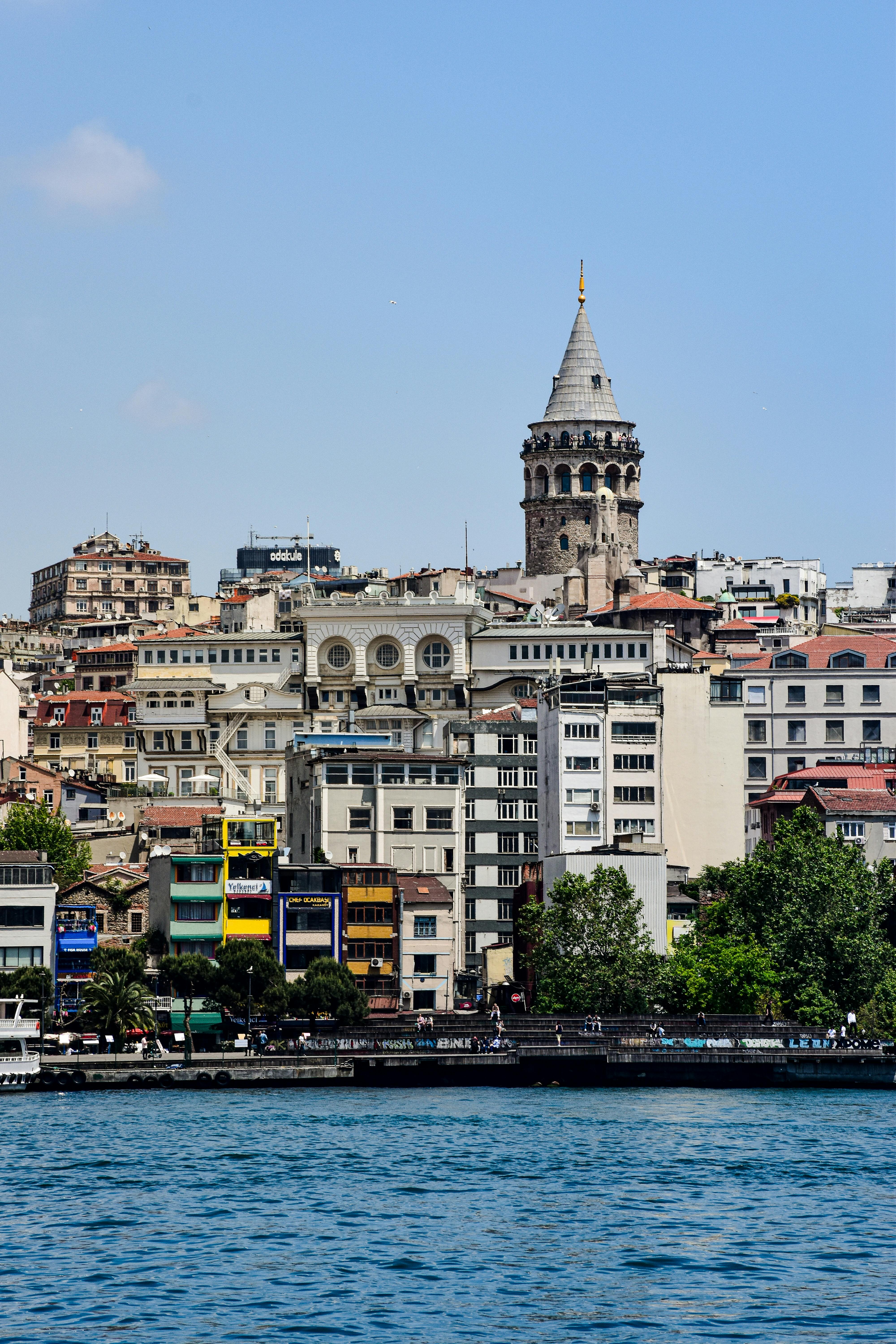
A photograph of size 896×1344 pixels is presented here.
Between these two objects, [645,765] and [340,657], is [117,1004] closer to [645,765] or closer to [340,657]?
[645,765]

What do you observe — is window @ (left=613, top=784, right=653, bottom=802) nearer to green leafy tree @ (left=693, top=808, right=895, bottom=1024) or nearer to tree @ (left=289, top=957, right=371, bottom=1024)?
green leafy tree @ (left=693, top=808, right=895, bottom=1024)

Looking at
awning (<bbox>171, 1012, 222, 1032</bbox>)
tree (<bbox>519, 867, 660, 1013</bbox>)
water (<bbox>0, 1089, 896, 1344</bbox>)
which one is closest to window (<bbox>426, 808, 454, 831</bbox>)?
tree (<bbox>519, 867, 660, 1013</bbox>)

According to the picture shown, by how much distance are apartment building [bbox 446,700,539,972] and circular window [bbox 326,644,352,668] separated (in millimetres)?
26924

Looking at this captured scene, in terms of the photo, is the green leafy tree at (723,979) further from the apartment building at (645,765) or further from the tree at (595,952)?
the apartment building at (645,765)

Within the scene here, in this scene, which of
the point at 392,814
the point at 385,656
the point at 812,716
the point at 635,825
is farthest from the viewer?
the point at 385,656

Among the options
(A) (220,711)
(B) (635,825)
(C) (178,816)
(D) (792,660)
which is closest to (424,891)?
(B) (635,825)

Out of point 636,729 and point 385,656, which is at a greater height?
point 385,656

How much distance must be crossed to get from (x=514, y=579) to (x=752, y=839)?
76.7 meters

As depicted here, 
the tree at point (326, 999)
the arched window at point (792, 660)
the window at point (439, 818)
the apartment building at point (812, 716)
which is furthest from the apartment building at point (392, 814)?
the arched window at point (792, 660)

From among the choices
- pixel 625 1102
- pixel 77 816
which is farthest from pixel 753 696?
pixel 625 1102

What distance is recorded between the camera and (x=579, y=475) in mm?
194500

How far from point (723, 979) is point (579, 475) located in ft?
360

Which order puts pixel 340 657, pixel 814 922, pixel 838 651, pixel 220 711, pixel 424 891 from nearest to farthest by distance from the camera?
1. pixel 814 922
2. pixel 424 891
3. pixel 838 651
4. pixel 220 711
5. pixel 340 657

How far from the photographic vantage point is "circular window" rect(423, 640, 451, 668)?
467 feet
